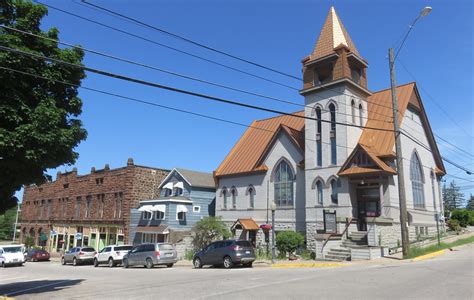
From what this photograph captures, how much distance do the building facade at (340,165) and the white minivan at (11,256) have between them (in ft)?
61.9

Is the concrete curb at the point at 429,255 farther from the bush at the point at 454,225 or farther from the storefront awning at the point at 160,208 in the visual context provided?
the storefront awning at the point at 160,208

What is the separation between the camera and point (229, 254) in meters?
23.5

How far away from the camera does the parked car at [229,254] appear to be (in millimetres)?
23141

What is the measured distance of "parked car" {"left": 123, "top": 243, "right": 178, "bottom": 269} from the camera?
27359 mm

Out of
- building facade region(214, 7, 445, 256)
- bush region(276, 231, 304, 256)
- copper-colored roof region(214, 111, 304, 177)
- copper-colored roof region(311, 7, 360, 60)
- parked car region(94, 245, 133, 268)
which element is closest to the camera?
building facade region(214, 7, 445, 256)

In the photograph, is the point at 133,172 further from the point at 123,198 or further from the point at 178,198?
the point at 178,198

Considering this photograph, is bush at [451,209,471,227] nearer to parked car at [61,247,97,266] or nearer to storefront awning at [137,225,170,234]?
storefront awning at [137,225,170,234]

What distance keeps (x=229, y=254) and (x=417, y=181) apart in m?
17.5

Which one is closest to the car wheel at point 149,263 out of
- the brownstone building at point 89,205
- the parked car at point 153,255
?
the parked car at point 153,255

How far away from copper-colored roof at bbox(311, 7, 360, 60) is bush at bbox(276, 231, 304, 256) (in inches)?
531

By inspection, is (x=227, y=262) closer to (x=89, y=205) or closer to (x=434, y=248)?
(x=434, y=248)

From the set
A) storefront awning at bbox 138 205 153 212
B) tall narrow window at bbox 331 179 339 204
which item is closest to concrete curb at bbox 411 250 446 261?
tall narrow window at bbox 331 179 339 204

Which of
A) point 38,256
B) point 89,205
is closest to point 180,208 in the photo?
point 89,205

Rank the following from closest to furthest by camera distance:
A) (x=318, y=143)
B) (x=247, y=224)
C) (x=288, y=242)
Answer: (x=288, y=242)
(x=318, y=143)
(x=247, y=224)
